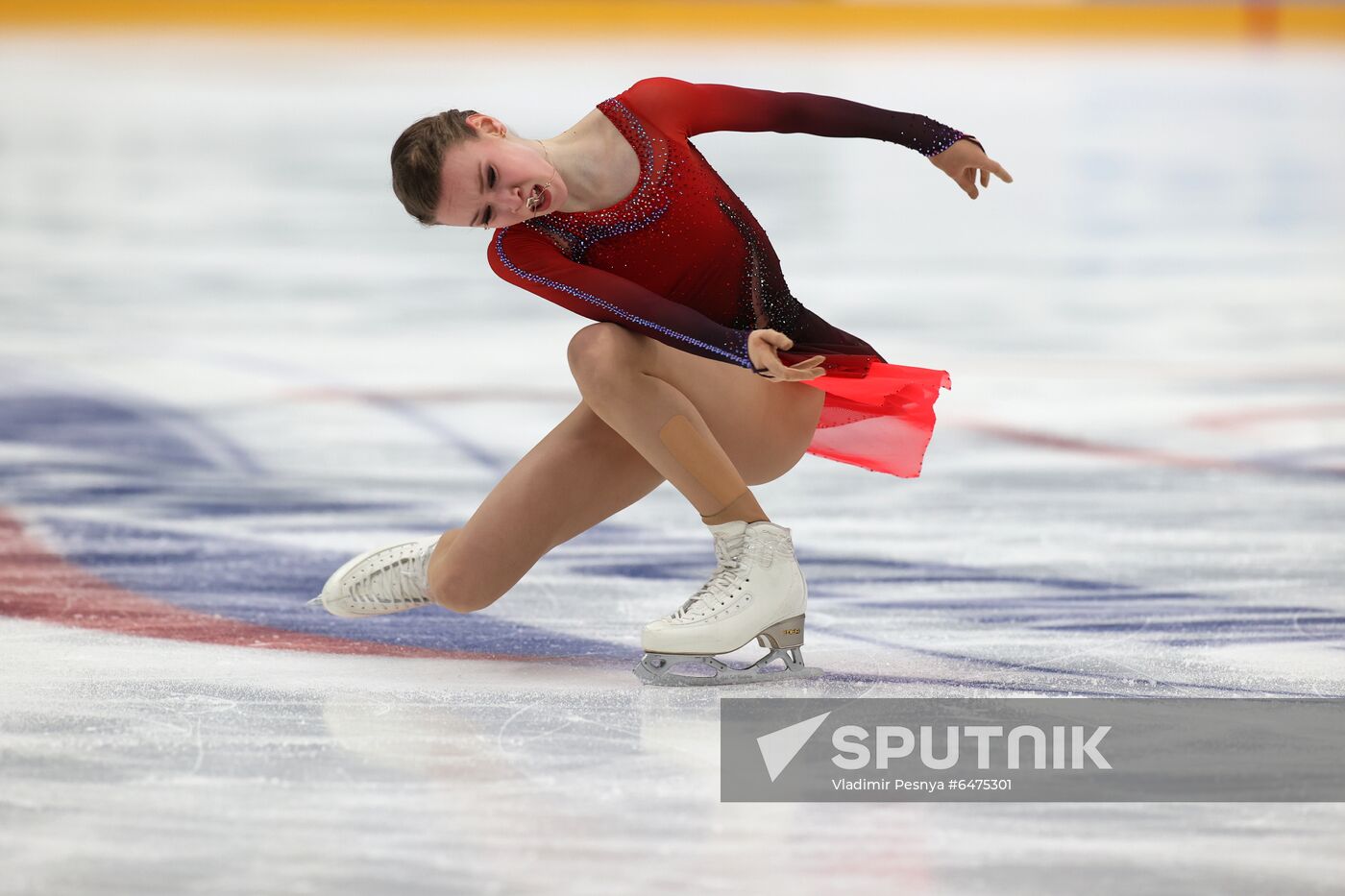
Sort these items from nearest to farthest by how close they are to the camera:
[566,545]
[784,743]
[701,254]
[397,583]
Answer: [784,743], [701,254], [397,583], [566,545]

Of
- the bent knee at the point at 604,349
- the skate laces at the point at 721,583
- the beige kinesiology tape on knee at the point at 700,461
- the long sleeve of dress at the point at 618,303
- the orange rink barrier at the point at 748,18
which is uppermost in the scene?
the orange rink barrier at the point at 748,18

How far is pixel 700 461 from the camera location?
2111 millimetres


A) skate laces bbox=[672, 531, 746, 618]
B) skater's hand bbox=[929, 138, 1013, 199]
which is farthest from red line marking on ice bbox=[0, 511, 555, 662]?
skater's hand bbox=[929, 138, 1013, 199]

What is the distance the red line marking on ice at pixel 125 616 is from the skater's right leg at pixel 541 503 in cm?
10

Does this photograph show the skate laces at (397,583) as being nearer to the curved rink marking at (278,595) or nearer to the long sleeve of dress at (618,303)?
the curved rink marking at (278,595)

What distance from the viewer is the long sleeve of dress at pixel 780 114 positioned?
220 cm

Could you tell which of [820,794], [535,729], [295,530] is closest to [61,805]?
[535,729]

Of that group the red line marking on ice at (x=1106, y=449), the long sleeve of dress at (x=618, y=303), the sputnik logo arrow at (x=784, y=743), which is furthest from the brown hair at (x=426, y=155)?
the red line marking on ice at (x=1106, y=449)

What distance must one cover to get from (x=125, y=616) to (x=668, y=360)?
837 mm

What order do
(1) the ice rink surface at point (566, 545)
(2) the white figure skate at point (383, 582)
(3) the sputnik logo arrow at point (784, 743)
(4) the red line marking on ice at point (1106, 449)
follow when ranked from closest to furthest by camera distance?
1. (1) the ice rink surface at point (566, 545)
2. (3) the sputnik logo arrow at point (784, 743)
3. (2) the white figure skate at point (383, 582)
4. (4) the red line marking on ice at point (1106, 449)

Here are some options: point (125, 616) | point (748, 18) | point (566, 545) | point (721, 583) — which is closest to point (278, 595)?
point (125, 616)

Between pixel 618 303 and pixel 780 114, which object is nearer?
pixel 618 303

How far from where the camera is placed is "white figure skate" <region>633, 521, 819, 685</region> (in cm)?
209

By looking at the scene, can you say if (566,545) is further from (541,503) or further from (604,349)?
(604,349)
